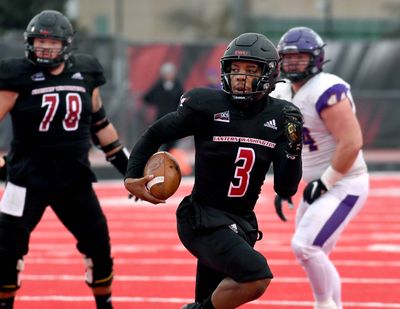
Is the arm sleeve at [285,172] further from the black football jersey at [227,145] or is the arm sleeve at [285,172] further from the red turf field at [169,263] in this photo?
the red turf field at [169,263]

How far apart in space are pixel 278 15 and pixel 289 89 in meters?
22.4

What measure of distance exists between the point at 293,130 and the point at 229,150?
0.34 meters

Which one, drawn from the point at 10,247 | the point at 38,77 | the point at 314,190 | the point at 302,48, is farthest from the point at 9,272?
the point at 302,48

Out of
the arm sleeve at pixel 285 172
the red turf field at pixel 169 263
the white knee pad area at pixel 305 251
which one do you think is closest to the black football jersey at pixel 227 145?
the arm sleeve at pixel 285 172

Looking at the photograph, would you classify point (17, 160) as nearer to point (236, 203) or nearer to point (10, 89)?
point (10, 89)

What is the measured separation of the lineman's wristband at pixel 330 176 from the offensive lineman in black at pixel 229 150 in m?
1.03

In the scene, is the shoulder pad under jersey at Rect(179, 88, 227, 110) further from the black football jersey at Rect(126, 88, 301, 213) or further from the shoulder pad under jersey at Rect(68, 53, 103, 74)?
the shoulder pad under jersey at Rect(68, 53, 103, 74)

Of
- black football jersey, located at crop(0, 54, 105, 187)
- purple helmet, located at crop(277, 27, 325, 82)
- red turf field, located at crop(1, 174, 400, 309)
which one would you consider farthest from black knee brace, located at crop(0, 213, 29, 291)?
purple helmet, located at crop(277, 27, 325, 82)

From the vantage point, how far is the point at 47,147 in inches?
243

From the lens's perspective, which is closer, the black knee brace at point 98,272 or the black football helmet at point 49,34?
the black football helmet at point 49,34

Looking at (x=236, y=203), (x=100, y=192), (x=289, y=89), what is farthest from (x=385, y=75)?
(x=236, y=203)

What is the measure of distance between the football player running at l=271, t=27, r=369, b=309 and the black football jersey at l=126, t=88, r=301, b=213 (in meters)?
1.01

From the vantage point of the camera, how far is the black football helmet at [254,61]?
5160 mm

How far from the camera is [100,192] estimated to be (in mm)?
13766
